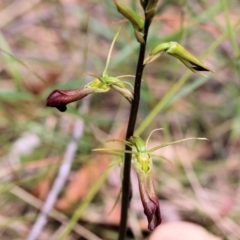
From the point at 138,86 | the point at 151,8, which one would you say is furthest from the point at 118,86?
the point at 151,8

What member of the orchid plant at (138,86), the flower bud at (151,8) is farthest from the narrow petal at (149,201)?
the flower bud at (151,8)

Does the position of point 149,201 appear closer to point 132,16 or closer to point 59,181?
point 132,16

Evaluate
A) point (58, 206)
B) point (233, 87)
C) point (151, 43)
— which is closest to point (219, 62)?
point (233, 87)

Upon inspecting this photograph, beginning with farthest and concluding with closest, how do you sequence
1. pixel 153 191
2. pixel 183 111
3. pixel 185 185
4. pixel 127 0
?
pixel 127 0
pixel 183 111
pixel 185 185
pixel 153 191

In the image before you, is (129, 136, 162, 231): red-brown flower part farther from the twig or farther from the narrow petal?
the twig

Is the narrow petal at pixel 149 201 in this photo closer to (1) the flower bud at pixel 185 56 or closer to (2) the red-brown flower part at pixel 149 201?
(2) the red-brown flower part at pixel 149 201

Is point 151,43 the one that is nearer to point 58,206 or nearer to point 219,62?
point 219,62

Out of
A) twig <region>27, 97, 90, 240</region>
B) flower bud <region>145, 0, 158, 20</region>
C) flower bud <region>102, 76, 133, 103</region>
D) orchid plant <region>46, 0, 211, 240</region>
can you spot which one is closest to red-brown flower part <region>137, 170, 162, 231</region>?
orchid plant <region>46, 0, 211, 240</region>
